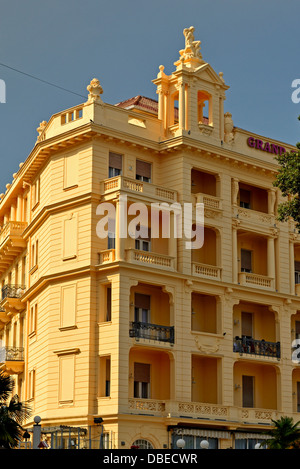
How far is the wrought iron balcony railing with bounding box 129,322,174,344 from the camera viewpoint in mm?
46875

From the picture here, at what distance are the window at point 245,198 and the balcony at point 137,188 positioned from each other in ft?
21.7

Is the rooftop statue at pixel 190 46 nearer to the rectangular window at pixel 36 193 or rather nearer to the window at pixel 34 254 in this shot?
the rectangular window at pixel 36 193

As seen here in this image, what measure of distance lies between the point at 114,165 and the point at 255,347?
1328cm

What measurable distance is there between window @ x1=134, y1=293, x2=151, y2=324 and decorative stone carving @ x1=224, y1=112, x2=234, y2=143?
35.8 ft

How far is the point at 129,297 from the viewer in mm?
47562

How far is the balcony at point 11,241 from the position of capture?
57.2m

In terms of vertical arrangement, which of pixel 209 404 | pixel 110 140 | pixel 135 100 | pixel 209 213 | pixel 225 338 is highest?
pixel 135 100

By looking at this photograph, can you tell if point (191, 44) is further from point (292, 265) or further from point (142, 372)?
point (142, 372)

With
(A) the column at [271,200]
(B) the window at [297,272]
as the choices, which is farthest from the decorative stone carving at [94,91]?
(B) the window at [297,272]

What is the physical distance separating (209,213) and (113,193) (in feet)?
21.0

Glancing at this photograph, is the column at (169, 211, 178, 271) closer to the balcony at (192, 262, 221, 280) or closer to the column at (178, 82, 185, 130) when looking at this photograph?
the balcony at (192, 262, 221, 280)
